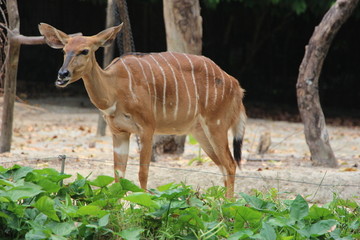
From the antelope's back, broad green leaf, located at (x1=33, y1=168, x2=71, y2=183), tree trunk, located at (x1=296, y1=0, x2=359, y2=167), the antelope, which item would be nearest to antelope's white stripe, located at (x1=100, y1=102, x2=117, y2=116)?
the antelope

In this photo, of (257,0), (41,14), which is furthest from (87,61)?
(41,14)

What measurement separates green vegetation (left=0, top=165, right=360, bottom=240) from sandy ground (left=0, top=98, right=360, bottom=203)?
0.38m

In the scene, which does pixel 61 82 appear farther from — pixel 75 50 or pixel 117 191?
pixel 117 191

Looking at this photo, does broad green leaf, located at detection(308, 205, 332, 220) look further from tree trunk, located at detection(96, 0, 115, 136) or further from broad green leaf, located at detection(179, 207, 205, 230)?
tree trunk, located at detection(96, 0, 115, 136)

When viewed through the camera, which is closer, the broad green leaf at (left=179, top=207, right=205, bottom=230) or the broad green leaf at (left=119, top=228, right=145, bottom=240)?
the broad green leaf at (left=119, top=228, right=145, bottom=240)

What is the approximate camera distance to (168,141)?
8320 mm

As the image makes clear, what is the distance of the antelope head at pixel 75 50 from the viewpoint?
4836mm

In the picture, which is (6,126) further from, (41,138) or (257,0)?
(257,0)

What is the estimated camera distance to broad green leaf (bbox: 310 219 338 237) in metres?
3.79

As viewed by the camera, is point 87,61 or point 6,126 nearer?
point 87,61

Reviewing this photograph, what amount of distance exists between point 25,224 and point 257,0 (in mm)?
9689

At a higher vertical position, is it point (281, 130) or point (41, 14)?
point (41, 14)

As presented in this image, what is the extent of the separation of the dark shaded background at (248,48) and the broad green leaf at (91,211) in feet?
40.1

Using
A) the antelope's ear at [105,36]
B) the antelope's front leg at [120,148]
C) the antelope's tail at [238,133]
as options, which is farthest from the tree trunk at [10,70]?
the antelope's tail at [238,133]
